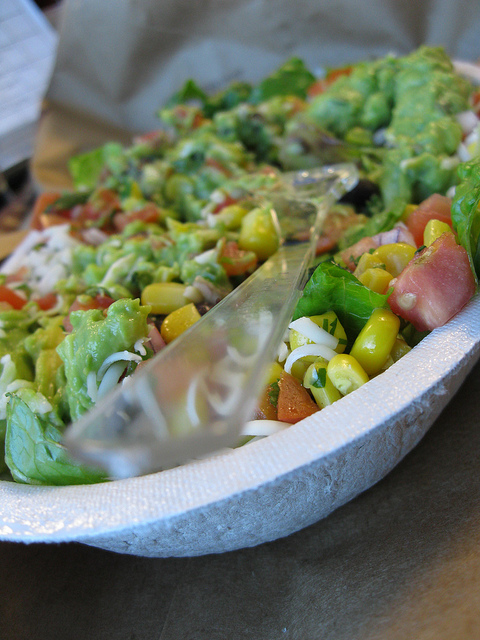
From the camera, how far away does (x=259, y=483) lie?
2.56 feet

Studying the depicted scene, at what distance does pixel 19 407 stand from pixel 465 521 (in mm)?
970

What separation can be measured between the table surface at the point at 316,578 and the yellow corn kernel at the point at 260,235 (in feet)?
2.21

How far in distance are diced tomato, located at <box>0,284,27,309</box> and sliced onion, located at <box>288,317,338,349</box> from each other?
98 centimetres

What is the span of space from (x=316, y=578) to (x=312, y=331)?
0.54 meters

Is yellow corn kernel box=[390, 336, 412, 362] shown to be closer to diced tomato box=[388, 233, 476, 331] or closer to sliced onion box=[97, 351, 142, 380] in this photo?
diced tomato box=[388, 233, 476, 331]

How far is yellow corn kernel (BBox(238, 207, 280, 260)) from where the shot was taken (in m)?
1.44

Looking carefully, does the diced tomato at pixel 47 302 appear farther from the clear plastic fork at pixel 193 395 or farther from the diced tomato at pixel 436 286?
the diced tomato at pixel 436 286

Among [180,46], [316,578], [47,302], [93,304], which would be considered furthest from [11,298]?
[180,46]

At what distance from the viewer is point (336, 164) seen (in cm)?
185

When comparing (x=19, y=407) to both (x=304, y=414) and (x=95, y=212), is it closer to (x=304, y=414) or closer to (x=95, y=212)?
(x=304, y=414)

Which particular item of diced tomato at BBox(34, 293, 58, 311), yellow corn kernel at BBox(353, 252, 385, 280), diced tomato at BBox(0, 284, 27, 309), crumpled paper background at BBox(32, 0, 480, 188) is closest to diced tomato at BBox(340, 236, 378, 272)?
yellow corn kernel at BBox(353, 252, 385, 280)

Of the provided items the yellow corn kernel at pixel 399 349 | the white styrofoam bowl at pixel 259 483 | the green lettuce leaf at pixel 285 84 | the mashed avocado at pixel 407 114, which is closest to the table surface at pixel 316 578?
the white styrofoam bowl at pixel 259 483

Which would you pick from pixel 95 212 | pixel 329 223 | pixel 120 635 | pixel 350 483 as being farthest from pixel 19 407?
pixel 95 212

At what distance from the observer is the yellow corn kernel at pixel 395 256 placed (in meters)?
1.11
